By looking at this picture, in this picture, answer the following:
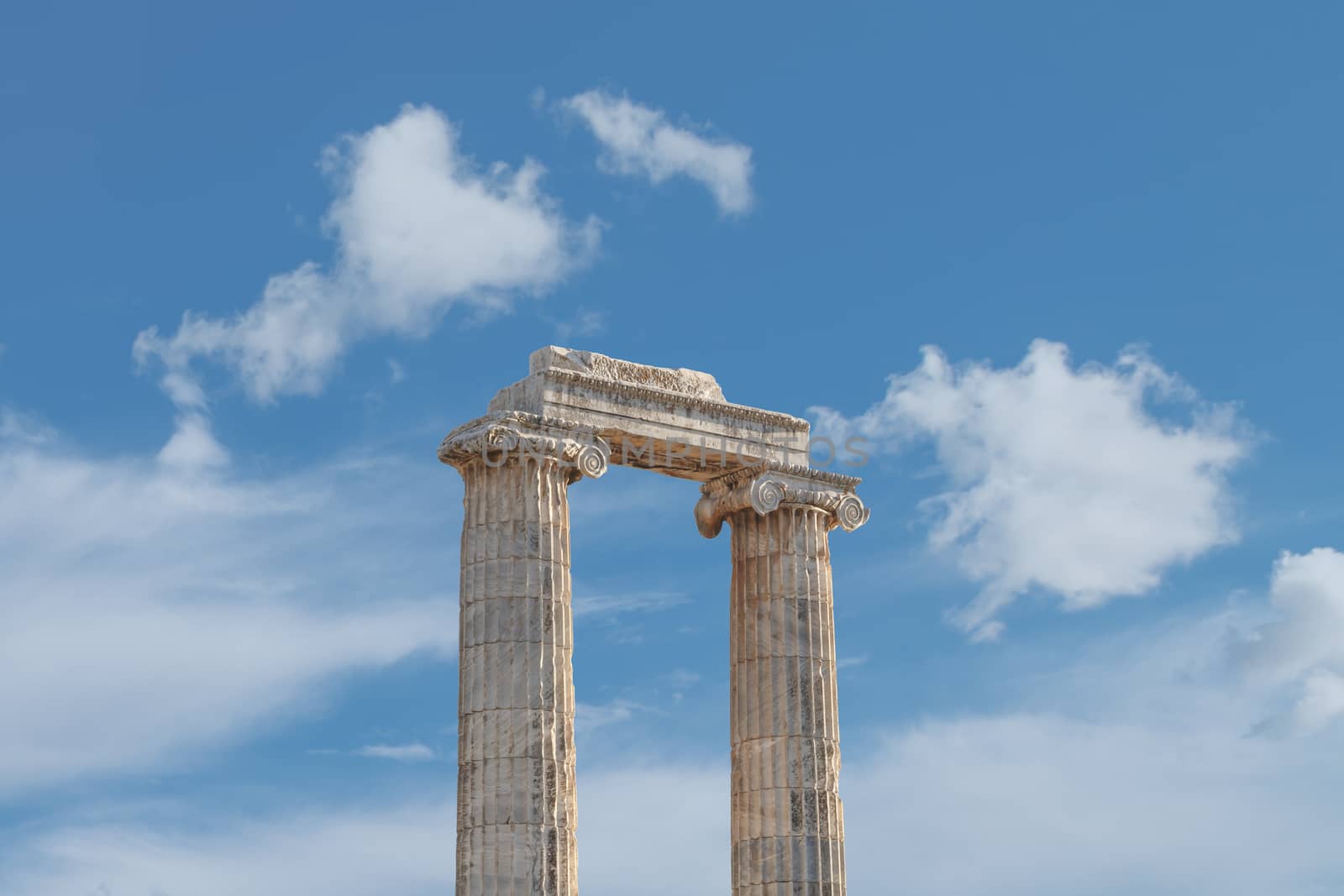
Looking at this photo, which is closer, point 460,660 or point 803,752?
point 460,660

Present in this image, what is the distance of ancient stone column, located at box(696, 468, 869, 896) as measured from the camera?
39.9 meters

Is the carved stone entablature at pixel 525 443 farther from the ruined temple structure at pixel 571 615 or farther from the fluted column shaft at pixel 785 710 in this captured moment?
the fluted column shaft at pixel 785 710

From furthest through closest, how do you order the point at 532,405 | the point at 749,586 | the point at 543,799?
the point at 749,586 → the point at 532,405 → the point at 543,799

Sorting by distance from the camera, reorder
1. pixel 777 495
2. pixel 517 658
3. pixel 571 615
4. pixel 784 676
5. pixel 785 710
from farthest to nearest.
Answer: pixel 777 495
pixel 784 676
pixel 785 710
pixel 571 615
pixel 517 658

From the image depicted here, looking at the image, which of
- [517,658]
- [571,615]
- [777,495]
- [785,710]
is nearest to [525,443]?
[571,615]

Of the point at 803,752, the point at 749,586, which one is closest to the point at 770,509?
the point at 749,586

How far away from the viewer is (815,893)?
3962cm

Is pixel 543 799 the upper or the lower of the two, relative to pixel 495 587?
lower

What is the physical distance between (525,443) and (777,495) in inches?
235

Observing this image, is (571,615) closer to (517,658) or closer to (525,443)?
(517,658)

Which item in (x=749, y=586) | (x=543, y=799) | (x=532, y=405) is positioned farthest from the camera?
(x=749, y=586)

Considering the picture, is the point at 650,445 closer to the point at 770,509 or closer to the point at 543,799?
the point at 770,509

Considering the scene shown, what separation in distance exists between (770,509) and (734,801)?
5737 mm

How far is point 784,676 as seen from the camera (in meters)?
40.8
